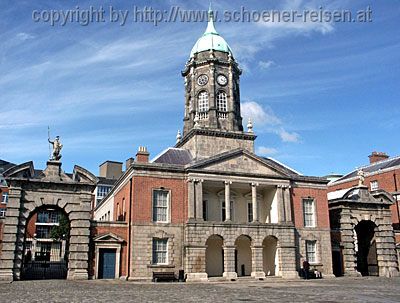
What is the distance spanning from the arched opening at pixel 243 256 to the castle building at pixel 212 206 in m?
0.09

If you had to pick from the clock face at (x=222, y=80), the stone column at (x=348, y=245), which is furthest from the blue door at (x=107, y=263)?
the stone column at (x=348, y=245)

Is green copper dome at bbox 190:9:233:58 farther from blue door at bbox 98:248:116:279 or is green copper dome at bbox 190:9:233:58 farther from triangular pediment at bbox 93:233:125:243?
blue door at bbox 98:248:116:279

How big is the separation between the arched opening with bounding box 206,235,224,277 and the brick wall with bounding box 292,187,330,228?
7144 millimetres

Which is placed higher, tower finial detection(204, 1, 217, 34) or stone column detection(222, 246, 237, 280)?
tower finial detection(204, 1, 217, 34)

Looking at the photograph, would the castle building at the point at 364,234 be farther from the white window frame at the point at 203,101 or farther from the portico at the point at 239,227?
the white window frame at the point at 203,101

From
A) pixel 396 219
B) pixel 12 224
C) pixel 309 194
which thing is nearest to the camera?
pixel 12 224

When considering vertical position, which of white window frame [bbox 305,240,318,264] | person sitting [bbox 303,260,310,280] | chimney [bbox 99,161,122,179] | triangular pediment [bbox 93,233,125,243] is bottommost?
person sitting [bbox 303,260,310,280]

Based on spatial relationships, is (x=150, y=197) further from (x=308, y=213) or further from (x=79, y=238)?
(x=308, y=213)

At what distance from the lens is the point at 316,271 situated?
3572 cm

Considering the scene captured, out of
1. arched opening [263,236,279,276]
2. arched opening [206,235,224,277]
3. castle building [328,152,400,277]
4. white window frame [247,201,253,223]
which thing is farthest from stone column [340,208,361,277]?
arched opening [206,235,224,277]

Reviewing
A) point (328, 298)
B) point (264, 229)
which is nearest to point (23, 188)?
point (264, 229)

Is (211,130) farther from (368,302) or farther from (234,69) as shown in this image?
(368,302)

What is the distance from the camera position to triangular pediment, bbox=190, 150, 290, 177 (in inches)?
1371

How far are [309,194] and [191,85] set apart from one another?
51.0 ft
